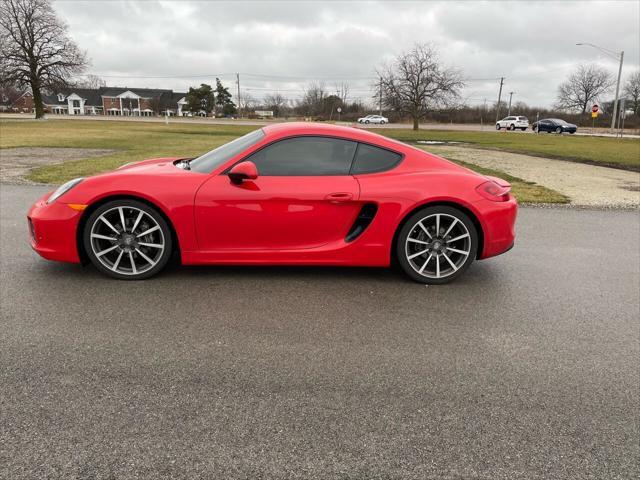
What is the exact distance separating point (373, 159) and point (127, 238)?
2.25m

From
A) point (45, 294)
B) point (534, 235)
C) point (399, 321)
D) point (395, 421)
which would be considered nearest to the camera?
point (395, 421)

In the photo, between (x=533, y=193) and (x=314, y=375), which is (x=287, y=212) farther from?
(x=533, y=193)

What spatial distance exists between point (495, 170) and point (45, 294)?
480 inches

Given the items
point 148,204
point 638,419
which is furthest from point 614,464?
point 148,204

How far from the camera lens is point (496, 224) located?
4.29 meters

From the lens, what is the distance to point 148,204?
4043 millimetres

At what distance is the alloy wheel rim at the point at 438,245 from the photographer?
4.23 meters

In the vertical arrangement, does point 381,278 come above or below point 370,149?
below

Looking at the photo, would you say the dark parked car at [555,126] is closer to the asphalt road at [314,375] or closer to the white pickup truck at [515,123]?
the white pickup truck at [515,123]

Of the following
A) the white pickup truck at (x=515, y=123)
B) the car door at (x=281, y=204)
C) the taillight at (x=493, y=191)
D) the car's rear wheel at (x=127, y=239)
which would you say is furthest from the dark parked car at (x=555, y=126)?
the car's rear wheel at (x=127, y=239)

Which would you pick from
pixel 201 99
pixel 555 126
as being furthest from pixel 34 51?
pixel 555 126

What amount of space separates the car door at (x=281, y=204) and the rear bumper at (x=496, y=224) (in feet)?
3.84

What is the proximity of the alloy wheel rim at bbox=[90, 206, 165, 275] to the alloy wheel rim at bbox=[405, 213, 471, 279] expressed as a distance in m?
2.19

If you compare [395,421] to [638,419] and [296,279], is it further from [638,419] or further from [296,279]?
[296,279]
